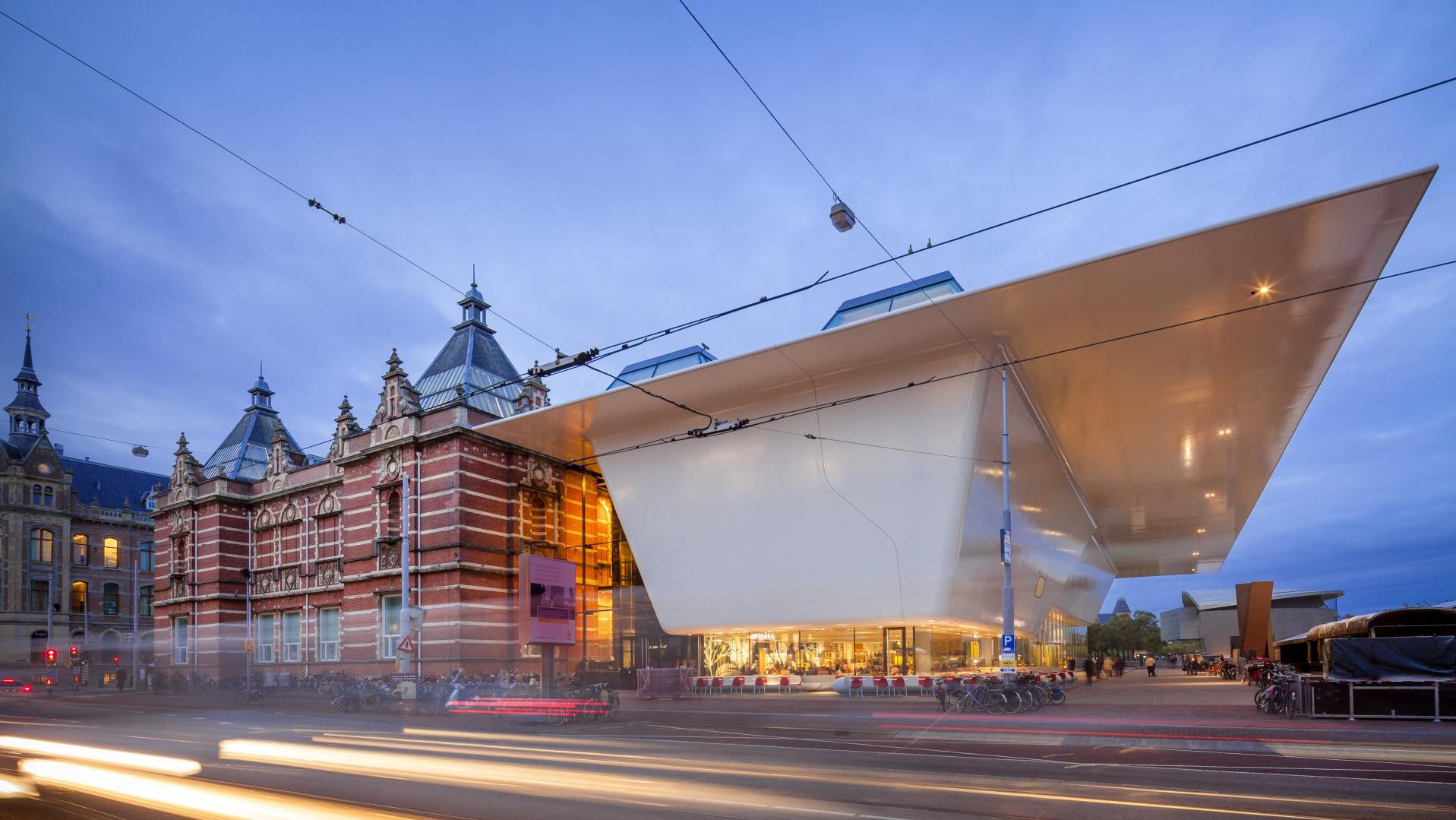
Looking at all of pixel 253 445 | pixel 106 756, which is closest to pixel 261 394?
pixel 253 445

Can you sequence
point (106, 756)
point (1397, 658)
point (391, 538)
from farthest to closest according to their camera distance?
point (391, 538), point (1397, 658), point (106, 756)

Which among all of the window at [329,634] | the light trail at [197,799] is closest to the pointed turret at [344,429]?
the window at [329,634]

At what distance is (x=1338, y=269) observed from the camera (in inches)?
784

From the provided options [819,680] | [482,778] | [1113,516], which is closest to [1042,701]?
[819,680]

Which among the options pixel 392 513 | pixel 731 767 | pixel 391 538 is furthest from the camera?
pixel 392 513

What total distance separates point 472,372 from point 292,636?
17.3 m

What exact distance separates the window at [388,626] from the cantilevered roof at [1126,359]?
9.52m

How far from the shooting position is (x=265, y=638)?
44969 mm

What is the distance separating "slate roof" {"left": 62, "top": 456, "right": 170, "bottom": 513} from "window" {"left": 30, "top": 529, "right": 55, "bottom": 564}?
5557 millimetres

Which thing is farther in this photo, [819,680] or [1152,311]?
[819,680]

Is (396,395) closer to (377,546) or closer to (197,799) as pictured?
(377,546)

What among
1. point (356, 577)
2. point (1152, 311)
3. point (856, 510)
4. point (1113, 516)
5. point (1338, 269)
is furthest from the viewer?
point (1113, 516)

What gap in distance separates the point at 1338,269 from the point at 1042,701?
13800 millimetres

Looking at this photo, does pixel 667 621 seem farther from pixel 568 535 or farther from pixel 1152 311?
pixel 1152 311
